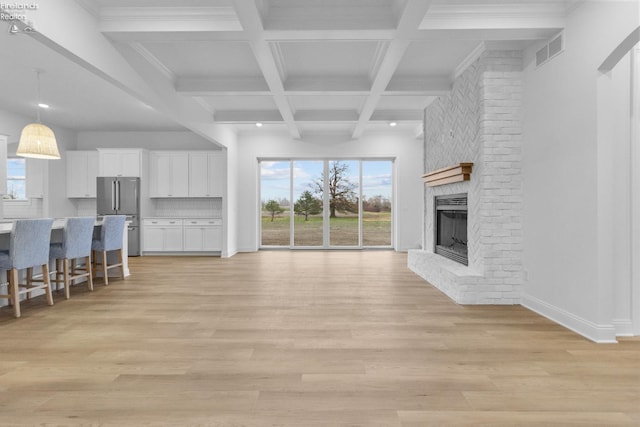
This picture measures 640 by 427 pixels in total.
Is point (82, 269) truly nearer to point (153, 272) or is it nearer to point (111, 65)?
point (153, 272)

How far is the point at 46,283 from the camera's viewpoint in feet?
12.7

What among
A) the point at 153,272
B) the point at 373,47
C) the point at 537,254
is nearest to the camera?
the point at 537,254

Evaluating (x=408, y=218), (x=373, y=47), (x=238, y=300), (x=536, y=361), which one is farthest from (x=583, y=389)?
(x=408, y=218)

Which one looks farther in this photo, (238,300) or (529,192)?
(238,300)

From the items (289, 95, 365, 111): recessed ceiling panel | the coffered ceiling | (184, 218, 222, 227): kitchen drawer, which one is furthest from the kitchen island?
(289, 95, 365, 111): recessed ceiling panel

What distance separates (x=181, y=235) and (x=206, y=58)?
4.58 meters

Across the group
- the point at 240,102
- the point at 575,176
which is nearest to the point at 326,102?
the point at 240,102

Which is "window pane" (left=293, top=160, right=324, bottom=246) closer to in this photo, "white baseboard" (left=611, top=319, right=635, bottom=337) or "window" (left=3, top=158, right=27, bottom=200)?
"window" (left=3, top=158, right=27, bottom=200)

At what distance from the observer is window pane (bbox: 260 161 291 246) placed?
880 centimetres

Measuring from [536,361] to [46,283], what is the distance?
4675 mm

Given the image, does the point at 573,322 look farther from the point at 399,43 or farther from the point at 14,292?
the point at 14,292

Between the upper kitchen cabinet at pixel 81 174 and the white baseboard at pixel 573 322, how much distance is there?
8641mm

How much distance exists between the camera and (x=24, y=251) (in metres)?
3.55

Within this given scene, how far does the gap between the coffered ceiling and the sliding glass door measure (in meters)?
2.23
